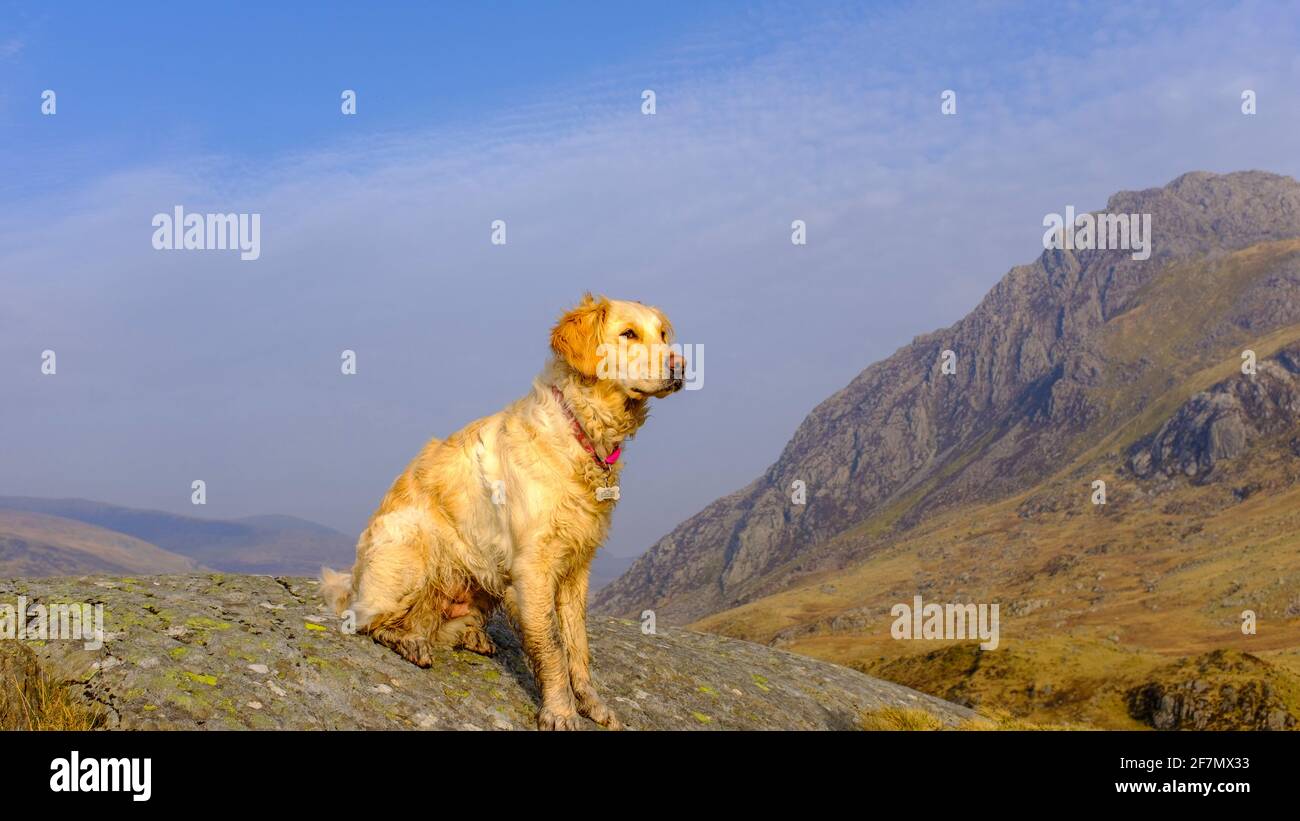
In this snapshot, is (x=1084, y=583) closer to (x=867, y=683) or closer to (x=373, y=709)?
(x=867, y=683)

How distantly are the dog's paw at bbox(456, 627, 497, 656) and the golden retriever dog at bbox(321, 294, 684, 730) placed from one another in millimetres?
520

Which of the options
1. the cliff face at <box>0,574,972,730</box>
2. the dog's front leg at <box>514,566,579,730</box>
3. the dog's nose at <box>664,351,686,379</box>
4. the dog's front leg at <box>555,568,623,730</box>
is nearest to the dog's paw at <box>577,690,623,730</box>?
the dog's front leg at <box>555,568,623,730</box>

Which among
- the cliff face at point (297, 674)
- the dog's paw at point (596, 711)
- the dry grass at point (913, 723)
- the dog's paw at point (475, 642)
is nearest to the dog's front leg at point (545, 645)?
the dog's paw at point (596, 711)

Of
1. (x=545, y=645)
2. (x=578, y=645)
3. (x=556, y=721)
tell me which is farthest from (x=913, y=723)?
(x=545, y=645)

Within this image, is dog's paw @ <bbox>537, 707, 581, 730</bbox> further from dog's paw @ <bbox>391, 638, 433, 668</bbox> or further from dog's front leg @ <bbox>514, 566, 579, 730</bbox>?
dog's paw @ <bbox>391, 638, 433, 668</bbox>

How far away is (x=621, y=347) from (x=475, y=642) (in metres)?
4.04

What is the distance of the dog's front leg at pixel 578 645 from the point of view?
32.5 ft

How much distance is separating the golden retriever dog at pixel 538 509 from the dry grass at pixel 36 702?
2.83 m

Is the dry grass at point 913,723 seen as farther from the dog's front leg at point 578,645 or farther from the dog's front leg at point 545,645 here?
the dog's front leg at point 545,645

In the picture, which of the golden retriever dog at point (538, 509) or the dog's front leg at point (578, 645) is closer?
the golden retriever dog at point (538, 509)

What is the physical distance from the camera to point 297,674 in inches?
378

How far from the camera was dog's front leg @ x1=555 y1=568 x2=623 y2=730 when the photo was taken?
9.90 meters

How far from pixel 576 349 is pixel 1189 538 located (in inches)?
7442

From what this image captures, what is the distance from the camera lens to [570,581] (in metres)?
9.90
